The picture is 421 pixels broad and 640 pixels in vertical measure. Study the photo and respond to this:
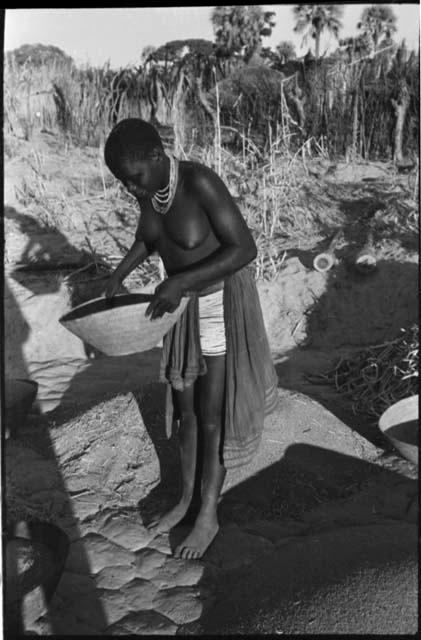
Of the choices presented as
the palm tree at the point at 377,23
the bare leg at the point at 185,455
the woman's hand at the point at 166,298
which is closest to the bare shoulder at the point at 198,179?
the woman's hand at the point at 166,298

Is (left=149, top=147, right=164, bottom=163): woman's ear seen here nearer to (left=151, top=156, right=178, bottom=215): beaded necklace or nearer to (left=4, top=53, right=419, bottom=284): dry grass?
(left=151, top=156, right=178, bottom=215): beaded necklace

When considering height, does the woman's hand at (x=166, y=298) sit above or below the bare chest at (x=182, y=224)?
below

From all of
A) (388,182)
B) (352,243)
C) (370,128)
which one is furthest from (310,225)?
(370,128)

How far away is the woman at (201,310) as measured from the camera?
85.3 inches

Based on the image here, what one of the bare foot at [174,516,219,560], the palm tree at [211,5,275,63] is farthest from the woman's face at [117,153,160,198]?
the palm tree at [211,5,275,63]

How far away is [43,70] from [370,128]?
5677 mm

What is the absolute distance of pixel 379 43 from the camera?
36.9ft

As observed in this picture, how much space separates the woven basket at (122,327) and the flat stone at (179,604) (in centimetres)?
87

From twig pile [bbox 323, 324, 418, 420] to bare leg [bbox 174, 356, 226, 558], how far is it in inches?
59.1

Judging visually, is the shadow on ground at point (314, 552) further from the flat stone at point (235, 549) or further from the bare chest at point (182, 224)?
the bare chest at point (182, 224)

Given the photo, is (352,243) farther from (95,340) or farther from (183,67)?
(183,67)

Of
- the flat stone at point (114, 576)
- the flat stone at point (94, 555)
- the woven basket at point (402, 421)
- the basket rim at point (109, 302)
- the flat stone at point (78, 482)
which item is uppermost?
the basket rim at point (109, 302)

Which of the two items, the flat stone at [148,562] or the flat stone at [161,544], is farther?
the flat stone at [161,544]

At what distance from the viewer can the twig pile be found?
151 inches
